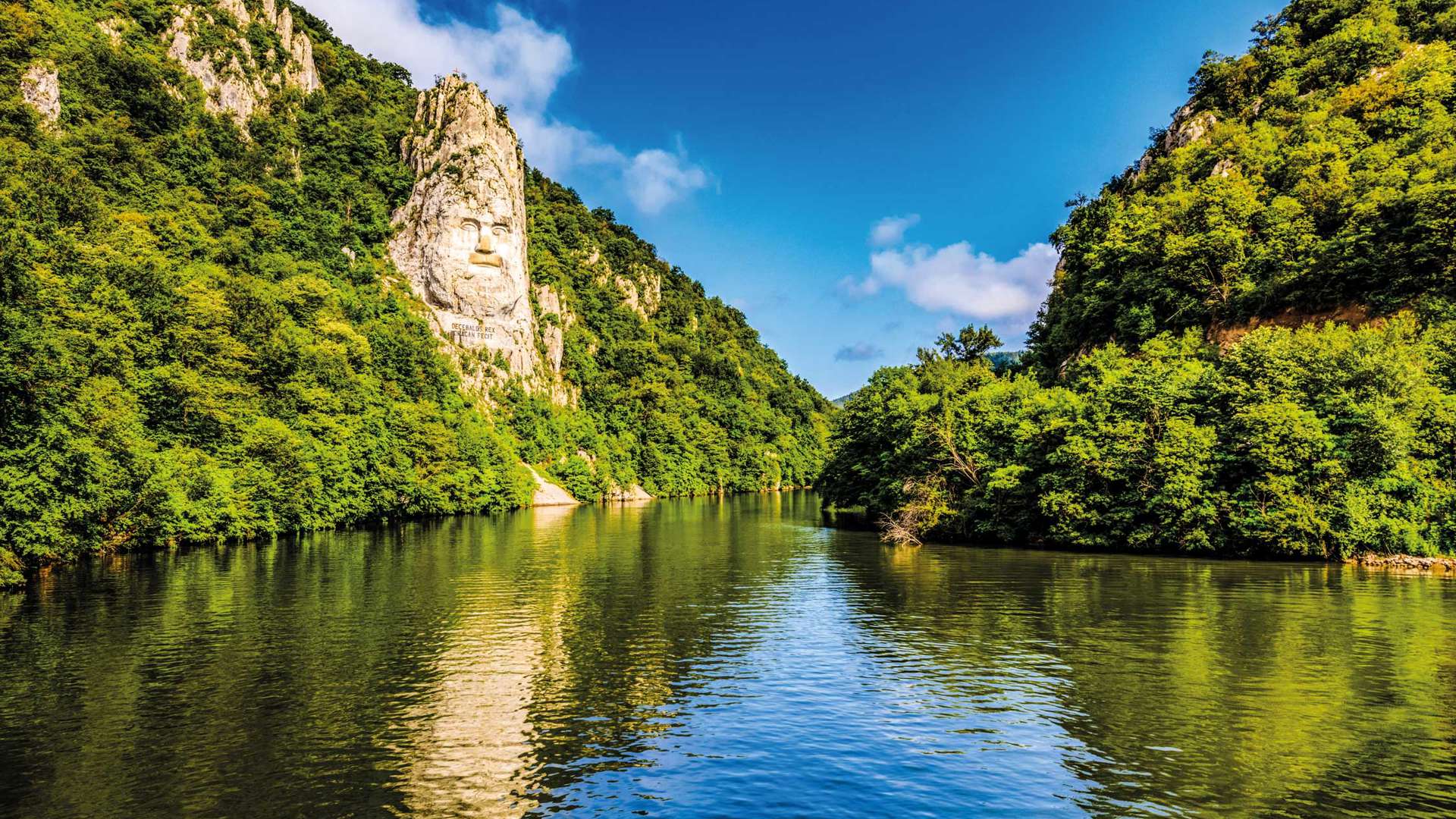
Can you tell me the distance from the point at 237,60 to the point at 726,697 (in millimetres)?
138323

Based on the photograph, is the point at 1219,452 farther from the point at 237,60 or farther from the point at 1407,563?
the point at 237,60

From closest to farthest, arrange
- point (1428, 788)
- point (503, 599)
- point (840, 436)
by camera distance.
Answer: point (1428, 788), point (503, 599), point (840, 436)

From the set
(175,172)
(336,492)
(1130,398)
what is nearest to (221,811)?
(1130,398)

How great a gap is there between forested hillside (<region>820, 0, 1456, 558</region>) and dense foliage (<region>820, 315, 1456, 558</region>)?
0.14 m

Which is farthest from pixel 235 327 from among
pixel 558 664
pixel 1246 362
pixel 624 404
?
pixel 624 404

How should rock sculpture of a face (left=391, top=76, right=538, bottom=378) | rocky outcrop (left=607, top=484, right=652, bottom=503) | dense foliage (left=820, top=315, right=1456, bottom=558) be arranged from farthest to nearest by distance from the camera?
1. rocky outcrop (left=607, top=484, right=652, bottom=503)
2. rock sculpture of a face (left=391, top=76, right=538, bottom=378)
3. dense foliage (left=820, top=315, right=1456, bottom=558)

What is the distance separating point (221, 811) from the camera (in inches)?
495

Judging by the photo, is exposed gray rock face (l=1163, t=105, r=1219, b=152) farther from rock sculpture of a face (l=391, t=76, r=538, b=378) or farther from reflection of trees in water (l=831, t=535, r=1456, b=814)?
rock sculpture of a face (l=391, t=76, r=538, b=378)

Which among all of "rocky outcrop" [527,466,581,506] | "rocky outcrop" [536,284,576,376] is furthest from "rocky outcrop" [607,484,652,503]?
"rocky outcrop" [536,284,576,376]

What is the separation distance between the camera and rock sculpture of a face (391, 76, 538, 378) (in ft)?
413

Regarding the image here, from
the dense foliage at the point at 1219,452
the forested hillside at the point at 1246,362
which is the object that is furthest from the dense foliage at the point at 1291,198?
the dense foliage at the point at 1219,452

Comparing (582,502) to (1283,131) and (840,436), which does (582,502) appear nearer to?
(840,436)

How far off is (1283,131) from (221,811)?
10737cm

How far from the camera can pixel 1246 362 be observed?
47.3 m
